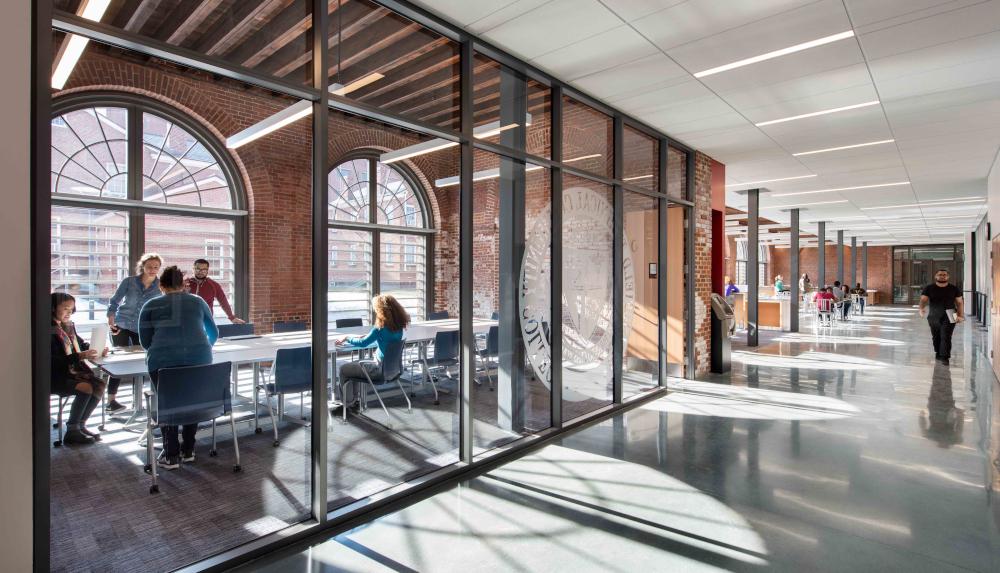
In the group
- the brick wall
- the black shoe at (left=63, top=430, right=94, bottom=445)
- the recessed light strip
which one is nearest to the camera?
the black shoe at (left=63, top=430, right=94, bottom=445)

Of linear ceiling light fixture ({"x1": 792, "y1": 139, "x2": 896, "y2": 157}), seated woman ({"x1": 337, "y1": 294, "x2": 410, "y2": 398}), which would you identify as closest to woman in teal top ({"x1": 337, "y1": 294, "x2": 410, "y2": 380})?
seated woman ({"x1": 337, "y1": 294, "x2": 410, "y2": 398})

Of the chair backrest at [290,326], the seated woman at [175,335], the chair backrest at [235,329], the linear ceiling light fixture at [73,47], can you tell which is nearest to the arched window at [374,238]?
the chair backrest at [290,326]

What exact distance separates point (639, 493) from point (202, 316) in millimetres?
2686

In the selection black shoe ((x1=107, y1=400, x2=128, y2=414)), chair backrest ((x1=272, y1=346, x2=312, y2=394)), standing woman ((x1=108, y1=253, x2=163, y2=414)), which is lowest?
black shoe ((x1=107, y1=400, x2=128, y2=414))

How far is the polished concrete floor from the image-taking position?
2545 millimetres

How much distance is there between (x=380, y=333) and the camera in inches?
136

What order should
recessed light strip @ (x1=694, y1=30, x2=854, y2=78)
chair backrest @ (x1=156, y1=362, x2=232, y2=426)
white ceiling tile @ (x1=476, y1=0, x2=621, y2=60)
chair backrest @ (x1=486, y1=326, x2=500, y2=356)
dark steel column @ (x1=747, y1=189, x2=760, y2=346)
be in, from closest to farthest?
chair backrest @ (x1=156, y1=362, x2=232, y2=426)
white ceiling tile @ (x1=476, y1=0, x2=621, y2=60)
recessed light strip @ (x1=694, y1=30, x2=854, y2=78)
chair backrest @ (x1=486, y1=326, x2=500, y2=356)
dark steel column @ (x1=747, y1=189, x2=760, y2=346)

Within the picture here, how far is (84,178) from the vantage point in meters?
2.11

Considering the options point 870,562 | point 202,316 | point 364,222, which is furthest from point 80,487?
point 870,562

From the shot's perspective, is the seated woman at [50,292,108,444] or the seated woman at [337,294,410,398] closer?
the seated woman at [50,292,108,444]

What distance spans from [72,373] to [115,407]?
27 centimetres

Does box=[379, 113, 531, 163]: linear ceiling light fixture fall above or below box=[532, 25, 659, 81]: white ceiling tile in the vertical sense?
below

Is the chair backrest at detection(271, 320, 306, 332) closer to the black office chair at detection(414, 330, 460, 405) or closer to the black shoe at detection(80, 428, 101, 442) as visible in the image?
the black shoe at detection(80, 428, 101, 442)

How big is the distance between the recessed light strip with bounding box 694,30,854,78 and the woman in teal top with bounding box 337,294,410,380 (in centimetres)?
311
